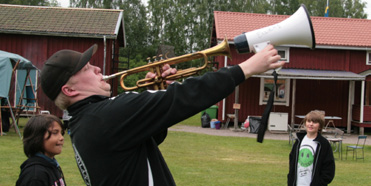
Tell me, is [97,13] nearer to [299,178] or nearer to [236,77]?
[299,178]

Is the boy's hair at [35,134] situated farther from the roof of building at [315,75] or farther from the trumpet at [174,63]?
the roof of building at [315,75]

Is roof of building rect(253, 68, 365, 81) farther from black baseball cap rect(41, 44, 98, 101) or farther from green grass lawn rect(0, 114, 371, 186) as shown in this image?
black baseball cap rect(41, 44, 98, 101)

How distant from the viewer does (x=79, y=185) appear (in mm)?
7148

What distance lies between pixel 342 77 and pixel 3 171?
16.8m

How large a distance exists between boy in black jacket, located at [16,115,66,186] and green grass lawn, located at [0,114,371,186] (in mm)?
3755

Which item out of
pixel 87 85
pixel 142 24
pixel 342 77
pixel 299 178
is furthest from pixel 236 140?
pixel 142 24

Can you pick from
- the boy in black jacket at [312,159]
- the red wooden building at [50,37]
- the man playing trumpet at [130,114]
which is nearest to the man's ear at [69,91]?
the man playing trumpet at [130,114]

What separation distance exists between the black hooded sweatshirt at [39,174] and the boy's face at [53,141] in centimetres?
12

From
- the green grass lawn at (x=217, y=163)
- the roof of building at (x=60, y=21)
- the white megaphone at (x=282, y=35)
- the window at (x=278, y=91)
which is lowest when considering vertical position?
the green grass lawn at (x=217, y=163)

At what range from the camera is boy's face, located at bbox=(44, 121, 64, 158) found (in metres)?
3.64

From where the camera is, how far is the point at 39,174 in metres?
3.35

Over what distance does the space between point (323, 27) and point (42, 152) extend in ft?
73.7

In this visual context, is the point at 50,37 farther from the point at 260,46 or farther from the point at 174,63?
the point at 260,46

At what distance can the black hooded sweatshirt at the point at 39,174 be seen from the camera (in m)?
3.31
